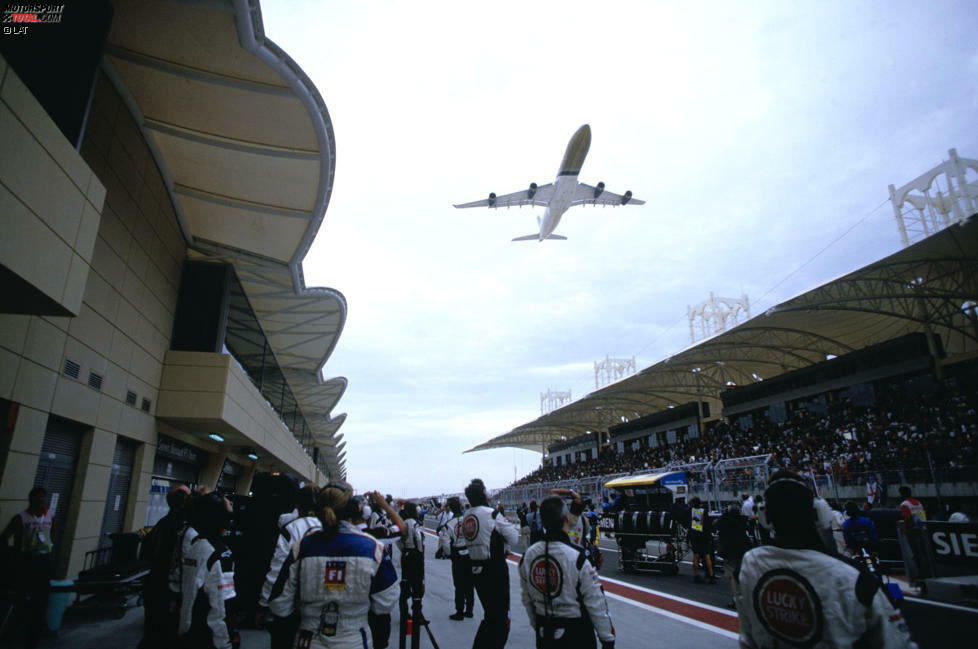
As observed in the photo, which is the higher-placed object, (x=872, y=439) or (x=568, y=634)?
(x=872, y=439)

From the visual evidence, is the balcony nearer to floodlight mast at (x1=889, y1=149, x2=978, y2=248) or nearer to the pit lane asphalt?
the pit lane asphalt

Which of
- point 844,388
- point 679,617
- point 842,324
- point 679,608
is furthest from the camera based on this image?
point 844,388

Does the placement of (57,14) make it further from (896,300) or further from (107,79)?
(896,300)

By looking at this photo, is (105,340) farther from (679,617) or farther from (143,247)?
(679,617)

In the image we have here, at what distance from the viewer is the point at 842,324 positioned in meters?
27.9

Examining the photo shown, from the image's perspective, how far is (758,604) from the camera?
219cm

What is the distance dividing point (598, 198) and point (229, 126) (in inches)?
1037

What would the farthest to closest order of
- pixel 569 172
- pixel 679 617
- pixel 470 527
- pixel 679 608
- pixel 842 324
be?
pixel 569 172 → pixel 842 324 → pixel 679 608 → pixel 679 617 → pixel 470 527

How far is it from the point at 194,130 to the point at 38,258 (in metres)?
5.65

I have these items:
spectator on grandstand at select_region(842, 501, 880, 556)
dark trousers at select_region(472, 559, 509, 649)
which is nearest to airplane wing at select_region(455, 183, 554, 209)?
spectator on grandstand at select_region(842, 501, 880, 556)

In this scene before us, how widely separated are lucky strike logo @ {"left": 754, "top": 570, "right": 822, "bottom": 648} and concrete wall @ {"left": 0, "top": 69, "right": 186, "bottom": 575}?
20.0 feet

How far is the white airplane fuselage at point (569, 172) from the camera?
26266 mm

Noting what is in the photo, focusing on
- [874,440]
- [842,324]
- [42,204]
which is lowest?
[874,440]

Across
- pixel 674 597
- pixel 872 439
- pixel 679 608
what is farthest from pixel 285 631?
pixel 872 439
